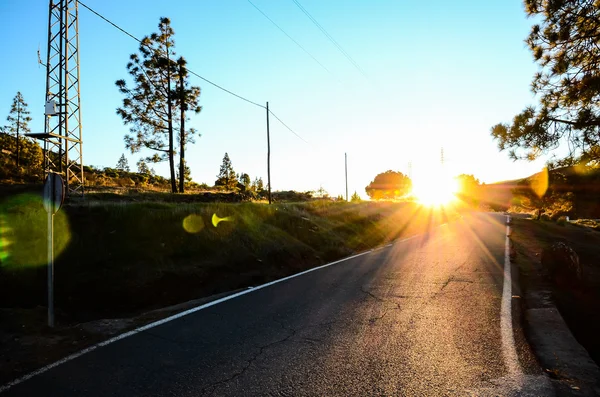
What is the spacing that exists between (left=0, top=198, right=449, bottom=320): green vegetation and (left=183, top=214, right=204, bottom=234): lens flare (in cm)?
3

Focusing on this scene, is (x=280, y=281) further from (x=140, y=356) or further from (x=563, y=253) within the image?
(x=563, y=253)

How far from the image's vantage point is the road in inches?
139

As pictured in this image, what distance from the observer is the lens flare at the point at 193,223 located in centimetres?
1067

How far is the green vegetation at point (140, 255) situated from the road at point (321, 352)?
1.89 m

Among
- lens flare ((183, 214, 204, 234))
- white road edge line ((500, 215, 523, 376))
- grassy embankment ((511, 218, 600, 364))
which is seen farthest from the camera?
lens flare ((183, 214, 204, 234))

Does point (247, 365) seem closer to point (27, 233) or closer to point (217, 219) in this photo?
point (27, 233)

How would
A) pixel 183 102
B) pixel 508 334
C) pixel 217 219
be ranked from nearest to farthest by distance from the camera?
pixel 508 334, pixel 217 219, pixel 183 102

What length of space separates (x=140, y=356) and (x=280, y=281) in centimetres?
456

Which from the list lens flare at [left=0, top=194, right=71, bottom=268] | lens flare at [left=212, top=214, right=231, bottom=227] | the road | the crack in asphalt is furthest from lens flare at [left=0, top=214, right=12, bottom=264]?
the crack in asphalt

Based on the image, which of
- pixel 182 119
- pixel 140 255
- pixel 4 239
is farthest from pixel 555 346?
pixel 182 119

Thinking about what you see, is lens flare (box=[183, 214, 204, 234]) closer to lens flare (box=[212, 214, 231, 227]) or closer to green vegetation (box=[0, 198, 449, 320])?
green vegetation (box=[0, 198, 449, 320])

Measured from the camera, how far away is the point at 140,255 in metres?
8.59

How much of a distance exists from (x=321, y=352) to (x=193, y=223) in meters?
7.64

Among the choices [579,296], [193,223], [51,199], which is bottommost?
[579,296]
